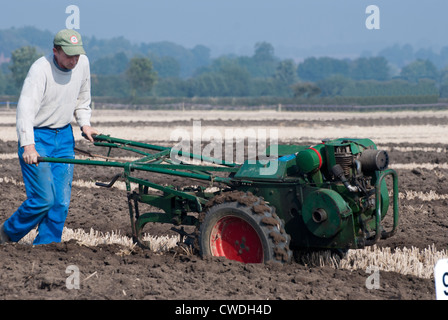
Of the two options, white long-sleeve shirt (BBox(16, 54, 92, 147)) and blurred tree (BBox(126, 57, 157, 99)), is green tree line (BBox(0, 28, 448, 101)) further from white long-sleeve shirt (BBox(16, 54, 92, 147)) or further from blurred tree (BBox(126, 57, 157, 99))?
white long-sleeve shirt (BBox(16, 54, 92, 147))

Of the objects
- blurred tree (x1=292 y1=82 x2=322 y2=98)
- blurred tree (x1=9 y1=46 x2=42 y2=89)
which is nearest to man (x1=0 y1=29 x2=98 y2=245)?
blurred tree (x1=292 y1=82 x2=322 y2=98)

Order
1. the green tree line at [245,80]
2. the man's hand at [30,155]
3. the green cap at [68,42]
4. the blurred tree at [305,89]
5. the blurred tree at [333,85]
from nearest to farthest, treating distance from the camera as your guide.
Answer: the man's hand at [30,155], the green cap at [68,42], the blurred tree at [305,89], the green tree line at [245,80], the blurred tree at [333,85]

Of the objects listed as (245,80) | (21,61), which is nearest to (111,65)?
(245,80)

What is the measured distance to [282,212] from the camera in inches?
228

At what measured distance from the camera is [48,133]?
255 inches

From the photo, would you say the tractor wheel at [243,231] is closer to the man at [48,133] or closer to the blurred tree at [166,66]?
the man at [48,133]

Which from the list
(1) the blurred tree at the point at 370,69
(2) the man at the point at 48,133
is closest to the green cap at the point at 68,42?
(2) the man at the point at 48,133

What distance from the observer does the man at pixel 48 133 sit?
6.18 metres

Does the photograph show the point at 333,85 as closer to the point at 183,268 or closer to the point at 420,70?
the point at 420,70

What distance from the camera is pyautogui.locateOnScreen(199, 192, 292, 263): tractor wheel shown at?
5.56 meters

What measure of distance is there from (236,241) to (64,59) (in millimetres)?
2391

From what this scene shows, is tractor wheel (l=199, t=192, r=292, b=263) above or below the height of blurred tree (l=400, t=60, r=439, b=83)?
below
